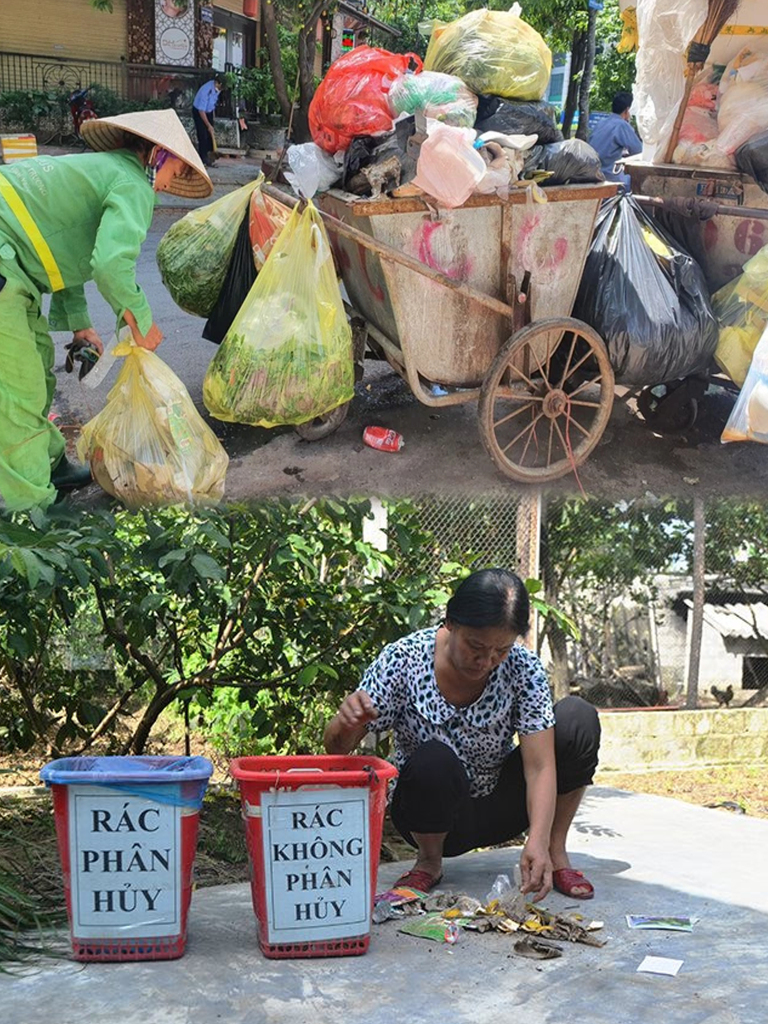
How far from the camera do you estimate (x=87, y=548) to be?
2.65 metres

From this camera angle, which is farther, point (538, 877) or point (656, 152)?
point (656, 152)

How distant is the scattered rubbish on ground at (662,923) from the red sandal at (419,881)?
0.44 m

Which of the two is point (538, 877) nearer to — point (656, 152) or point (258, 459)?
point (258, 459)

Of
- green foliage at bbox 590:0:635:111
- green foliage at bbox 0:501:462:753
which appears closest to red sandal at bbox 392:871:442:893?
green foliage at bbox 0:501:462:753

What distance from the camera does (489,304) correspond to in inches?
171

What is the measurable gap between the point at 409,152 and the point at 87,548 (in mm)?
2057

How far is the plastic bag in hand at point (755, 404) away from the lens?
4215mm

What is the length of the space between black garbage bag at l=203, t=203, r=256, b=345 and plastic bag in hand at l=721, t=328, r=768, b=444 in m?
1.91

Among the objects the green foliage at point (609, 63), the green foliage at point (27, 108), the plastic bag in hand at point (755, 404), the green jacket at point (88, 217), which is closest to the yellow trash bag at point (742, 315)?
the plastic bag in hand at point (755, 404)

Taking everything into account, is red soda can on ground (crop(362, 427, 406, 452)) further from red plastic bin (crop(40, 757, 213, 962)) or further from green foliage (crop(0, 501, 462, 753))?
red plastic bin (crop(40, 757, 213, 962))

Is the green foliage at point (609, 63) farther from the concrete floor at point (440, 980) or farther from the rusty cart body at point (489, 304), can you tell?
the concrete floor at point (440, 980)

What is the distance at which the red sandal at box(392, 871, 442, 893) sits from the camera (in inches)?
104

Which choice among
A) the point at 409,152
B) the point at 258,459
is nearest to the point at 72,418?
the point at 258,459

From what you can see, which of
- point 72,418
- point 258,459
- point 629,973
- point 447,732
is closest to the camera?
point 629,973
